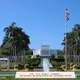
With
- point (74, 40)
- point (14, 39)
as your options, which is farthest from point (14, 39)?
point (74, 40)

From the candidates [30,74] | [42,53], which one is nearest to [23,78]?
[30,74]

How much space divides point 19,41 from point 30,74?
215 feet

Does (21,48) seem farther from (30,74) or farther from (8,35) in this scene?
(30,74)

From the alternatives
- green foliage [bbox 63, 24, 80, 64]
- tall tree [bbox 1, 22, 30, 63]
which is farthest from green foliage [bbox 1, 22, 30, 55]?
green foliage [bbox 63, 24, 80, 64]

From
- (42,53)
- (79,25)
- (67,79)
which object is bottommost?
(67,79)

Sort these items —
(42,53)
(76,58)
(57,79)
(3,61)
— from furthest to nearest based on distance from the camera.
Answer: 1. (42,53)
2. (76,58)
3. (3,61)
4. (57,79)

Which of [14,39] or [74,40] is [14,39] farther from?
[74,40]

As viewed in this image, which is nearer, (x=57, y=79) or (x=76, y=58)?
(x=57, y=79)

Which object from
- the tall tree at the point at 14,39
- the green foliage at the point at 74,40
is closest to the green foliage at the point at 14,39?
→ the tall tree at the point at 14,39

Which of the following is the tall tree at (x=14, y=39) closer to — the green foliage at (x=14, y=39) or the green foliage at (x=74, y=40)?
the green foliage at (x=14, y=39)

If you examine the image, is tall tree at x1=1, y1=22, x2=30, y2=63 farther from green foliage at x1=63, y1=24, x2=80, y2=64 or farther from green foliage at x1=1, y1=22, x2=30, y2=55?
green foliage at x1=63, y1=24, x2=80, y2=64

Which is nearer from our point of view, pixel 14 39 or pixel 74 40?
pixel 14 39

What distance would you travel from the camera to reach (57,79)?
98.1 feet

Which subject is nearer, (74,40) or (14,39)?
(14,39)
